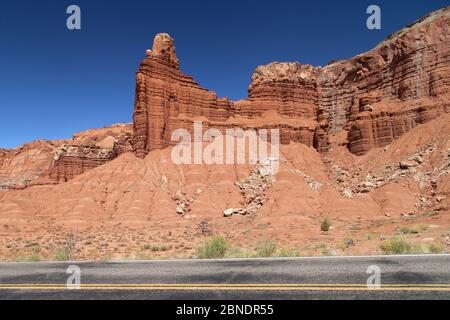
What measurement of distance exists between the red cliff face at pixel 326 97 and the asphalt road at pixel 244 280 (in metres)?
52.9

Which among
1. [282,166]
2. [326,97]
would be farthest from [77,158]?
[326,97]

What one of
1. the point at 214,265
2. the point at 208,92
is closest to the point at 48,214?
the point at 208,92

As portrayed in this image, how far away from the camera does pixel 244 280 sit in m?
6.99

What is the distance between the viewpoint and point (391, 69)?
67188 millimetres

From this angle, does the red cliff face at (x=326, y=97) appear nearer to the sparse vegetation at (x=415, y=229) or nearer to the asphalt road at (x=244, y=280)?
the sparse vegetation at (x=415, y=229)

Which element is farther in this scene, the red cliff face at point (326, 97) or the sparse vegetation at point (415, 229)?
the red cliff face at point (326, 97)

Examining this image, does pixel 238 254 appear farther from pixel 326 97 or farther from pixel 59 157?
pixel 326 97

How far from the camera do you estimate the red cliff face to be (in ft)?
197

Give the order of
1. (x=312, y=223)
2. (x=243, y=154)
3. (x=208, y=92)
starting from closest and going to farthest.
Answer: (x=312, y=223) → (x=243, y=154) → (x=208, y=92)

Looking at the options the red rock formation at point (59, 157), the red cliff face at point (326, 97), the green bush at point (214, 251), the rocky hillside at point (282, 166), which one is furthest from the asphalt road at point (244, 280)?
the red rock formation at point (59, 157)

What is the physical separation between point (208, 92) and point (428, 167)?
37.9 m

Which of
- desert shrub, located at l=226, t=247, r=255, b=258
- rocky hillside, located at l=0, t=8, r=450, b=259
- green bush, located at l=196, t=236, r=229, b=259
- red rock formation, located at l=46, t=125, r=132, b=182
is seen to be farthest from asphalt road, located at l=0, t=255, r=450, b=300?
red rock formation, located at l=46, t=125, r=132, b=182

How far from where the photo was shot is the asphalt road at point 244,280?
5.77 metres
